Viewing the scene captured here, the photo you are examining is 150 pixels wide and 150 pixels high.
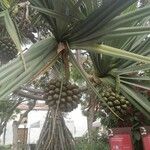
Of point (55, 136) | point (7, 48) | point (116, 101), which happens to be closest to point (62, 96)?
point (55, 136)

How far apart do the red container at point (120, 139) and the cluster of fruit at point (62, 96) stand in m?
0.35

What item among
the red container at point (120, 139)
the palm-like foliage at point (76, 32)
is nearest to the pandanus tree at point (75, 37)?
the palm-like foliage at point (76, 32)

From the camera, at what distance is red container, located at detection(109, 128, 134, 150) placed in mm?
1974

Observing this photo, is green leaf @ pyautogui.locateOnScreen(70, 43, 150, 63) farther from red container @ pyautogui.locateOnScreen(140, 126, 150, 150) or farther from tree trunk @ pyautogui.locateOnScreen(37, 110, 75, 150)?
red container @ pyautogui.locateOnScreen(140, 126, 150, 150)

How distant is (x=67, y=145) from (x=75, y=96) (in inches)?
10.0

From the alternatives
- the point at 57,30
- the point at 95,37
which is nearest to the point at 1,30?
the point at 57,30

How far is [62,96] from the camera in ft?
5.79

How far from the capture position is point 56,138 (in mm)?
1857

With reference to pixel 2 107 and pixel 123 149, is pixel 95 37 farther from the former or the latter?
pixel 2 107

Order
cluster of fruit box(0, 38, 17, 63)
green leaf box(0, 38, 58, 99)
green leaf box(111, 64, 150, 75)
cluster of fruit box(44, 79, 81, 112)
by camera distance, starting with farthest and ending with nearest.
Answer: cluster of fruit box(0, 38, 17, 63) → green leaf box(111, 64, 150, 75) → cluster of fruit box(44, 79, 81, 112) → green leaf box(0, 38, 58, 99)

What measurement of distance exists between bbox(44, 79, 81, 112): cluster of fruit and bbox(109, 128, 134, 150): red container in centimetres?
35

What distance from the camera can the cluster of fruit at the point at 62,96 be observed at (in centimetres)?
176

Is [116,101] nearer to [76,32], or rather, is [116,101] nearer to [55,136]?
[55,136]

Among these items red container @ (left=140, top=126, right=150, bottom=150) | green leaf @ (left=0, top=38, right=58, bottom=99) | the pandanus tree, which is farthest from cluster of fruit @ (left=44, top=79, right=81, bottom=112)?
red container @ (left=140, top=126, right=150, bottom=150)
